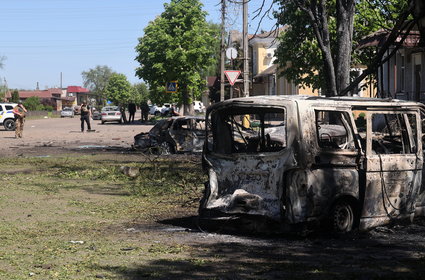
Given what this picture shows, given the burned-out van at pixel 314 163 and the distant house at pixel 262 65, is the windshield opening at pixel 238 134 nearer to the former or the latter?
the burned-out van at pixel 314 163

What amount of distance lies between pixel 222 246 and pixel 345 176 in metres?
1.81

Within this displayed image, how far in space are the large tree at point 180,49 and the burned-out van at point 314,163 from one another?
57186 mm

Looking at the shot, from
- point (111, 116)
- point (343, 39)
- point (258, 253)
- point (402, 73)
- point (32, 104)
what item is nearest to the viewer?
point (258, 253)

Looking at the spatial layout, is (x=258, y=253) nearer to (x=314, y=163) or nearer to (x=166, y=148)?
(x=314, y=163)

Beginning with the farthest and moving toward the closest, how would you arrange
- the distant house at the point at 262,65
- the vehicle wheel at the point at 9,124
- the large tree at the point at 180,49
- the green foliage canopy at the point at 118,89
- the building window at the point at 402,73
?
the green foliage canopy at the point at 118,89 → the distant house at the point at 262,65 → the large tree at the point at 180,49 → the vehicle wheel at the point at 9,124 → the building window at the point at 402,73

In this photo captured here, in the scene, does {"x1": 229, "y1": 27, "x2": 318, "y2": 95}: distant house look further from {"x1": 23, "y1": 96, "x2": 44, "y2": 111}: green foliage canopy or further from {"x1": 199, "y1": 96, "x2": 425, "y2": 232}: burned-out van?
{"x1": 199, "y1": 96, "x2": 425, "y2": 232}: burned-out van

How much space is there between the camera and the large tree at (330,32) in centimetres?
1817

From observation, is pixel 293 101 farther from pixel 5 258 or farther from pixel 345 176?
pixel 5 258

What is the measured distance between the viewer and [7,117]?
46.9 meters

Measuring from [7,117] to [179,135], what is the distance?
1016 inches

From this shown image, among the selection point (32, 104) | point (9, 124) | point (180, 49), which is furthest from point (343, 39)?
point (32, 104)

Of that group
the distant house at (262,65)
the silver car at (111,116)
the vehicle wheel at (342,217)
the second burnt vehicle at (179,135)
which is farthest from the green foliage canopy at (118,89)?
the vehicle wheel at (342,217)

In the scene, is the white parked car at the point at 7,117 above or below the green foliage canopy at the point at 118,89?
below

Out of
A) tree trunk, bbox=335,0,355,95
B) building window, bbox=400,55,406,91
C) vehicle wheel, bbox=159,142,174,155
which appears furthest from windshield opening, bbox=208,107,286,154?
building window, bbox=400,55,406,91
